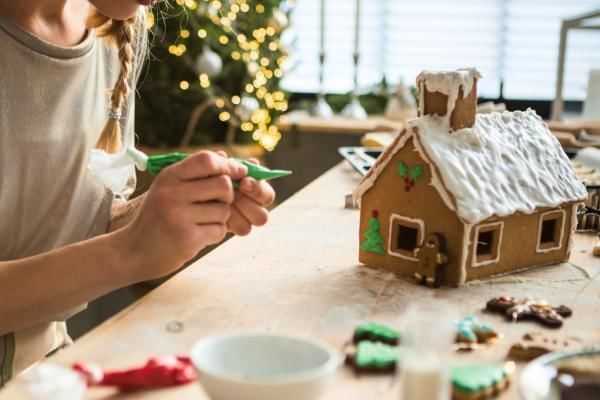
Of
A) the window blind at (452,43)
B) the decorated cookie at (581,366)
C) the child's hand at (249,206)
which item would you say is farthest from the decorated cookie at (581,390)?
the window blind at (452,43)

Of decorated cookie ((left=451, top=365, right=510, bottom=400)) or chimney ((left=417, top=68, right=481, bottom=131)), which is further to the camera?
chimney ((left=417, top=68, right=481, bottom=131))

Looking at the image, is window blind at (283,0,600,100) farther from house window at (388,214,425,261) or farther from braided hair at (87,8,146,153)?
house window at (388,214,425,261)

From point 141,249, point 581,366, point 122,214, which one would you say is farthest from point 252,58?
point 581,366

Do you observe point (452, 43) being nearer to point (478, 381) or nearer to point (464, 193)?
point (464, 193)

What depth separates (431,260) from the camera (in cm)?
98

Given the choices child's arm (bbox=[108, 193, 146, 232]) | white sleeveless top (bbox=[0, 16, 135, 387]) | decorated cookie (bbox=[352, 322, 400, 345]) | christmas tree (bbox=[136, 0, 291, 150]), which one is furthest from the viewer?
christmas tree (bbox=[136, 0, 291, 150])

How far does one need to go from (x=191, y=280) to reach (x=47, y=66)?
0.45 m

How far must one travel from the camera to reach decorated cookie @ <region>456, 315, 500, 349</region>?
2.61 ft

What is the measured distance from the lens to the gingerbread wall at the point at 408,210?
98 cm

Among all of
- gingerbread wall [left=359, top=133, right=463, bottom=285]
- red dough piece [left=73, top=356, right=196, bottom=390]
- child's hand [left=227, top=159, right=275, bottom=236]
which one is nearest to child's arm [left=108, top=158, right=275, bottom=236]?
child's hand [left=227, top=159, right=275, bottom=236]

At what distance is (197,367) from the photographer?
1.98 ft

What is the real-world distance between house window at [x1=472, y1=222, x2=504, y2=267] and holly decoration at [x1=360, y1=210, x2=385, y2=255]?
126 mm

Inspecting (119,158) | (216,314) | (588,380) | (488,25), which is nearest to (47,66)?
(119,158)

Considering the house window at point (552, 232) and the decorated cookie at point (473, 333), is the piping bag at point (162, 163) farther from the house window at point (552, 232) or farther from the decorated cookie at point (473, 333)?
the house window at point (552, 232)
